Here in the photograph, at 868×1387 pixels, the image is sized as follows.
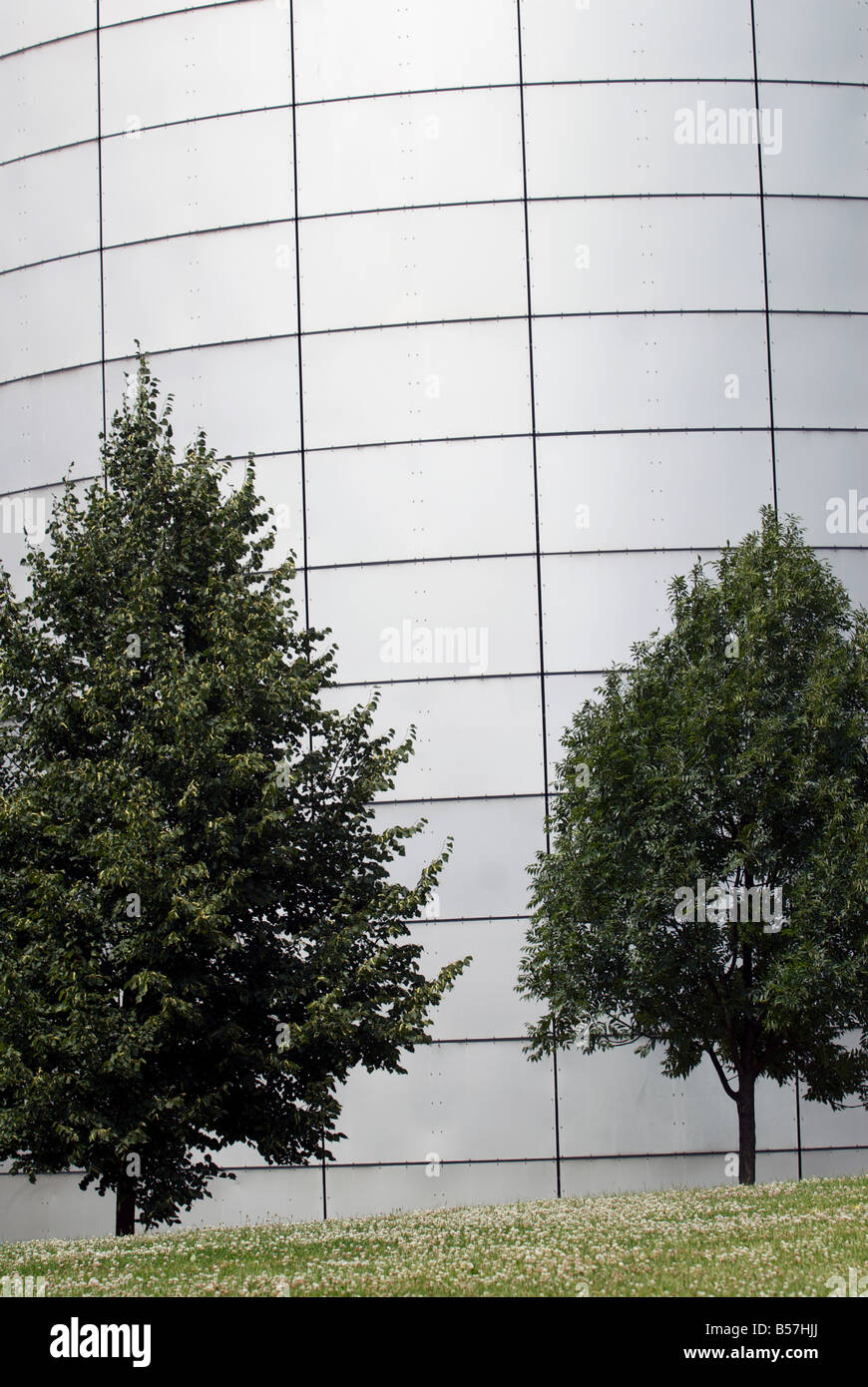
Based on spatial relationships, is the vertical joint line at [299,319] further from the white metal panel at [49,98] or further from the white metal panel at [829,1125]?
the white metal panel at [829,1125]

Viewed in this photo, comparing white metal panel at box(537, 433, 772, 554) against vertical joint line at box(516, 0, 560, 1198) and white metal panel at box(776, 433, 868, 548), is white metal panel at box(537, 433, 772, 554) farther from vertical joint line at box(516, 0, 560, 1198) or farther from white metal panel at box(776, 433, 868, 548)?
white metal panel at box(776, 433, 868, 548)

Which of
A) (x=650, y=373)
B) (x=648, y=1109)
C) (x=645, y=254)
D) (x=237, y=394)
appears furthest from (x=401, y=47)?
(x=648, y=1109)

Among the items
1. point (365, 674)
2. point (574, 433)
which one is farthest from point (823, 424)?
point (365, 674)

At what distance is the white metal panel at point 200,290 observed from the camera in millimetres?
25078

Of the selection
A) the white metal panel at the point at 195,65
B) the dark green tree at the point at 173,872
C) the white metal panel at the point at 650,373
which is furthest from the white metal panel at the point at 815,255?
the dark green tree at the point at 173,872

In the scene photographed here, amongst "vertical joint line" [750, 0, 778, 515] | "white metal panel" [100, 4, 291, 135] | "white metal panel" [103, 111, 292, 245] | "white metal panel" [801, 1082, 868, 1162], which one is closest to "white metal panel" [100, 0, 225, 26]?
"white metal panel" [100, 4, 291, 135]

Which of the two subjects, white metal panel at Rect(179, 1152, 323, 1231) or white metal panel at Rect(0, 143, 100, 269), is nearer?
white metal panel at Rect(179, 1152, 323, 1231)

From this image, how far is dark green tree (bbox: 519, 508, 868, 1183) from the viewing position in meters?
17.4

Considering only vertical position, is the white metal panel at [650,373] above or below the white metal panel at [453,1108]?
above

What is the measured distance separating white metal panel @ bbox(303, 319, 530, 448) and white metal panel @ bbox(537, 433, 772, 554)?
1.26 meters

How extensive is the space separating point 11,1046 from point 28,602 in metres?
5.77

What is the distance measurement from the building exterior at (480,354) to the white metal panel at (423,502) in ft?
0.18

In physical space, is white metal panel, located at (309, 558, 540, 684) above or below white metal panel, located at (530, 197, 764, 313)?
below
